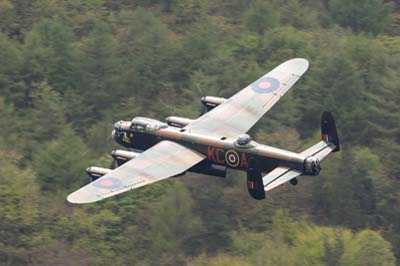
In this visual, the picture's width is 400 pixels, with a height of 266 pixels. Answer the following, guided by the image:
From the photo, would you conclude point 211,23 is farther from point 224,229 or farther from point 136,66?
point 224,229

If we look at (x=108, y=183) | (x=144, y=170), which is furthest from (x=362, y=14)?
(x=108, y=183)

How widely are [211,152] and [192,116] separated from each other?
3320 cm

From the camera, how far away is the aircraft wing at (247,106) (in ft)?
256

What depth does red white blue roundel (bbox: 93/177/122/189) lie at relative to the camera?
69.6 m

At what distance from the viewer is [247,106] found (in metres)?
81.1

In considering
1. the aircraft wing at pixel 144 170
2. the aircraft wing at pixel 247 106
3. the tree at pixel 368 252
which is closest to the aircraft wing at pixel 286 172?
the aircraft wing at pixel 144 170

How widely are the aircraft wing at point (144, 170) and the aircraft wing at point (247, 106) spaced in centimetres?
249

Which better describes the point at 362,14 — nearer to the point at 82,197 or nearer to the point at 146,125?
the point at 146,125

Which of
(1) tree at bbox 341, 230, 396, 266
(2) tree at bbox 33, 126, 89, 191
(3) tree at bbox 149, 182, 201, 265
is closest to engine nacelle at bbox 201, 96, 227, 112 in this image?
(3) tree at bbox 149, 182, 201, 265

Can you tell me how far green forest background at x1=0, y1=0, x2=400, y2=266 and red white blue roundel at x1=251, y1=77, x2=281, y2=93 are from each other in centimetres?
1411

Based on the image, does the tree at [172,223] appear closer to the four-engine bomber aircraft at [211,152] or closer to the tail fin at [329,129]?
the four-engine bomber aircraft at [211,152]

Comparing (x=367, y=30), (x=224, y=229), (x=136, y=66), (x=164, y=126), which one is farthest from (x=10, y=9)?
(x=164, y=126)

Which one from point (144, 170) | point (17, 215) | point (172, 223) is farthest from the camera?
point (172, 223)

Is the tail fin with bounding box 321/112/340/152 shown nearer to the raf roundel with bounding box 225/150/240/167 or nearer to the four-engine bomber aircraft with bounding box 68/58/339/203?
the four-engine bomber aircraft with bounding box 68/58/339/203
